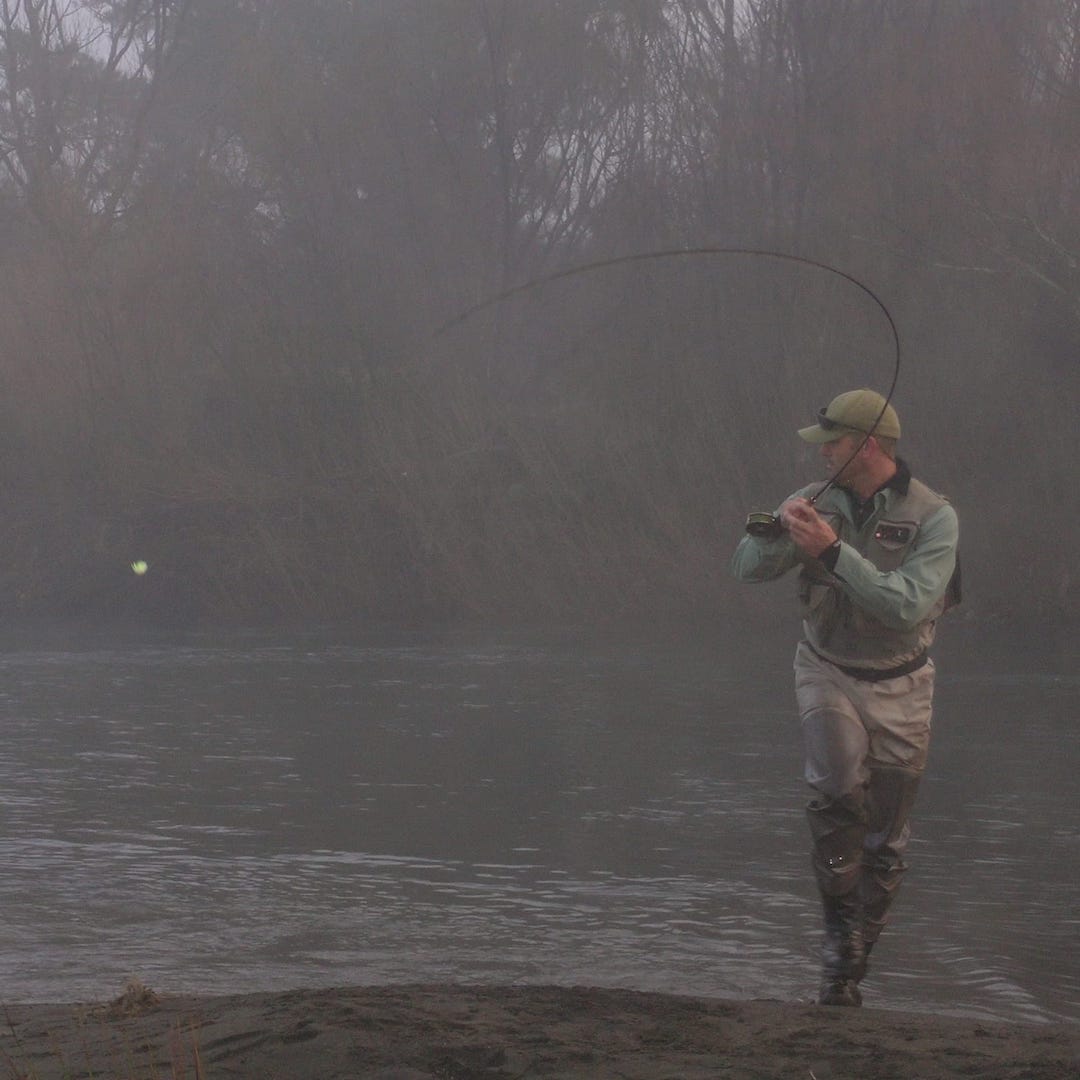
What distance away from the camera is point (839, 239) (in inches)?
949

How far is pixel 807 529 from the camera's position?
5055mm

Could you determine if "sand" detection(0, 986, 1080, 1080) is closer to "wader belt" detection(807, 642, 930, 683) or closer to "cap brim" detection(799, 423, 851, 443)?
"wader belt" detection(807, 642, 930, 683)

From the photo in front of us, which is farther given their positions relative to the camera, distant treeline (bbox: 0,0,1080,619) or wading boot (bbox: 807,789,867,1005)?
distant treeline (bbox: 0,0,1080,619)

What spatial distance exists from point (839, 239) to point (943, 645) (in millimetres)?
6624

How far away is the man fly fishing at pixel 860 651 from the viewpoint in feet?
17.0

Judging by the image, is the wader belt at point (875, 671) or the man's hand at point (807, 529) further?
the wader belt at point (875, 671)

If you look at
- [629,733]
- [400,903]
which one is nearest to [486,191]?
→ [629,733]

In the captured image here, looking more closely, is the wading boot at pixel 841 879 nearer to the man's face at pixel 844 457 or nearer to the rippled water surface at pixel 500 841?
the rippled water surface at pixel 500 841

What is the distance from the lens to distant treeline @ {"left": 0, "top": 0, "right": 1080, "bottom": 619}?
22344mm

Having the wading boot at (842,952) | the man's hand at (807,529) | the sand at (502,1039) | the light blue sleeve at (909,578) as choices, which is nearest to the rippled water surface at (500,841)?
the wading boot at (842,952)

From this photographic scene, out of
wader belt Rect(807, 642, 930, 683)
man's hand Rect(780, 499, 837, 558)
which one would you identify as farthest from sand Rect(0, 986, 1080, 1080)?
man's hand Rect(780, 499, 837, 558)

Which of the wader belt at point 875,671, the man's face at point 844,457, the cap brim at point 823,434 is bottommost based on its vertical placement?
the wader belt at point 875,671

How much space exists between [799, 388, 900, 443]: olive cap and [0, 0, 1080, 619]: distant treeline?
54.9ft

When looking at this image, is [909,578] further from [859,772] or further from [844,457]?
[859,772]
